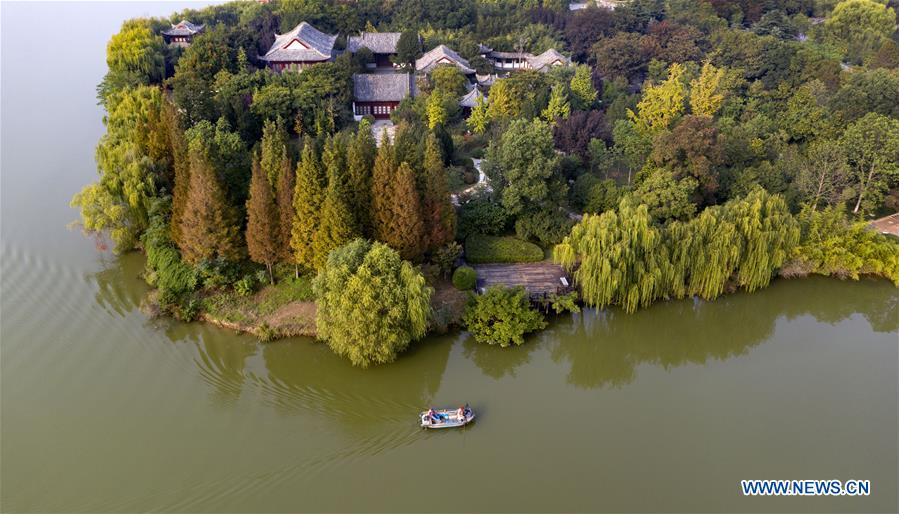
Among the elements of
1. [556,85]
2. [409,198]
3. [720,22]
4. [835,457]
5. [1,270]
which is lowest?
[835,457]

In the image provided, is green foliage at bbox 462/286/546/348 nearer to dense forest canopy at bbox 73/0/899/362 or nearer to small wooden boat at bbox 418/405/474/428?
dense forest canopy at bbox 73/0/899/362

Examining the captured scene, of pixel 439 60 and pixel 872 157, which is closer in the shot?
pixel 872 157

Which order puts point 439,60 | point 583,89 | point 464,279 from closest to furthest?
1. point 464,279
2. point 583,89
3. point 439,60

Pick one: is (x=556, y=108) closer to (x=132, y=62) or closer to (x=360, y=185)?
(x=360, y=185)

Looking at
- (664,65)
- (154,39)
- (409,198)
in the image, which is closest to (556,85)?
(664,65)

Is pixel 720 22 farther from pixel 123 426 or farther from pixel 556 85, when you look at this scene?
pixel 123 426

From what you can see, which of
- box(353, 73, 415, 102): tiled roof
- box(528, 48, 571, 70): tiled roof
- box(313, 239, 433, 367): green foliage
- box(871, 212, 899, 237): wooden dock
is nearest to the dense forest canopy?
box(313, 239, 433, 367): green foliage

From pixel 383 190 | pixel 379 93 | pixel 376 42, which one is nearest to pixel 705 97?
pixel 379 93
